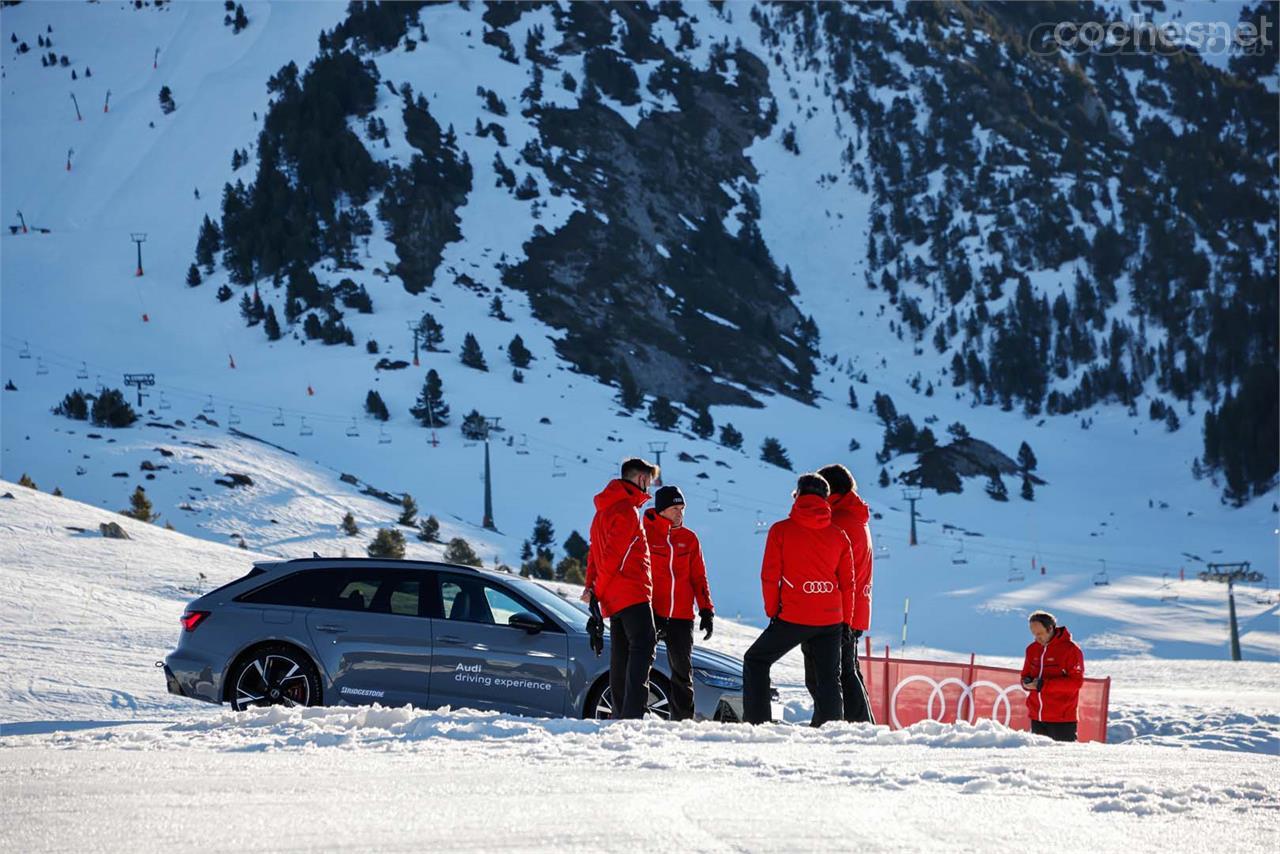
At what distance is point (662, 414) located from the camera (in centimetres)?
7638

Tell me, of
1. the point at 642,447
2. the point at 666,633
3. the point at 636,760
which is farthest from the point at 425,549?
the point at 642,447

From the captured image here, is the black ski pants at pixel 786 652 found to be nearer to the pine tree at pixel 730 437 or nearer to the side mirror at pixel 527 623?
the side mirror at pixel 527 623

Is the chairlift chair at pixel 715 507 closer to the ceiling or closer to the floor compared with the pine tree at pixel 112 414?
closer to the floor

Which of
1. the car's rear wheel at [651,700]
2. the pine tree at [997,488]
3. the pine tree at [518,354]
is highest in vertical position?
the pine tree at [518,354]

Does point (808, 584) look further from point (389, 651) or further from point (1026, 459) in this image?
point (1026, 459)

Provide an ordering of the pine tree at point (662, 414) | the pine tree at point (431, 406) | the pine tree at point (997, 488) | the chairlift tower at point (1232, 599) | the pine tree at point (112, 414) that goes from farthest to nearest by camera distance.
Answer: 1. the pine tree at point (997, 488)
2. the pine tree at point (662, 414)
3. the pine tree at point (431, 406)
4. the pine tree at point (112, 414)
5. the chairlift tower at point (1232, 599)

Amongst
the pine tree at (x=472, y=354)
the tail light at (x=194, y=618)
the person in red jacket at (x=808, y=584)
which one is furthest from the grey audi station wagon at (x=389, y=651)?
the pine tree at (x=472, y=354)

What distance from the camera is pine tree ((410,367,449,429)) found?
212ft

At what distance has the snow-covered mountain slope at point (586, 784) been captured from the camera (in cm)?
524

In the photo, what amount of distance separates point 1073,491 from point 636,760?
84888 millimetres

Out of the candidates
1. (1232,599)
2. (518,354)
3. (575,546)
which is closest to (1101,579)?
(1232,599)

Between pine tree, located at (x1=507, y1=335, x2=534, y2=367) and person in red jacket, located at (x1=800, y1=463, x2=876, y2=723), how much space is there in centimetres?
6876

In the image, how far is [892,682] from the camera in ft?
42.4

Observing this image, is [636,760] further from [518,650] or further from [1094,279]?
[1094,279]
